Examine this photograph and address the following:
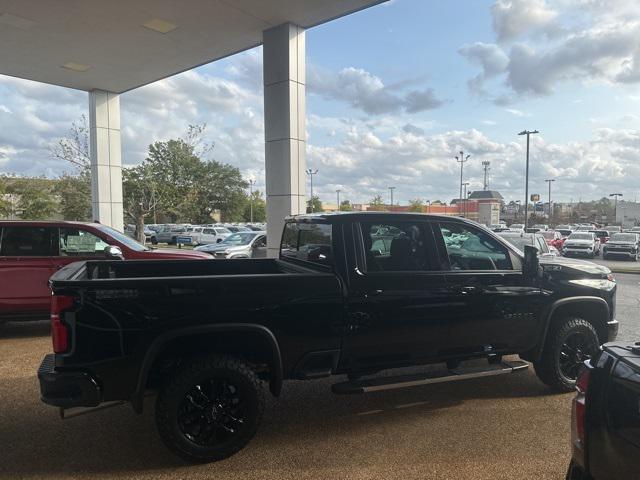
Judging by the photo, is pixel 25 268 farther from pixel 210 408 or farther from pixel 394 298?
pixel 394 298

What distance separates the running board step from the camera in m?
3.91

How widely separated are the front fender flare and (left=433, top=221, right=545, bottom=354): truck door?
1665 mm

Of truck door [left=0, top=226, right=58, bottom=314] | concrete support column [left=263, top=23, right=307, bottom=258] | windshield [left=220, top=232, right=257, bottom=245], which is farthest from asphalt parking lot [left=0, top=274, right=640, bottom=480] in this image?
windshield [left=220, top=232, right=257, bottom=245]

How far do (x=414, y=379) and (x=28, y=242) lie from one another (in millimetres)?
6120

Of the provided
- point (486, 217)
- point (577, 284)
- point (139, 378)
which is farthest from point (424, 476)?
point (486, 217)

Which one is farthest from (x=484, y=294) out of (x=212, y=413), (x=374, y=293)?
(x=212, y=413)

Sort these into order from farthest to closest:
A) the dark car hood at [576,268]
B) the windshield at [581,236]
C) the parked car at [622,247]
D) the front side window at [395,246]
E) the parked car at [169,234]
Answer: the parked car at [169,234] → the windshield at [581,236] → the parked car at [622,247] → the dark car hood at [576,268] → the front side window at [395,246]

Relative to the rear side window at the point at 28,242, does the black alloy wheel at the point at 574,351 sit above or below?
below

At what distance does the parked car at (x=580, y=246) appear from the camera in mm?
27578

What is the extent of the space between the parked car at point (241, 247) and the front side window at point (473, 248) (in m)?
10.4

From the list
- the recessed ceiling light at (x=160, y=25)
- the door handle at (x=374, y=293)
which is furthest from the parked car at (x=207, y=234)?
the door handle at (x=374, y=293)

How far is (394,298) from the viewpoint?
406cm

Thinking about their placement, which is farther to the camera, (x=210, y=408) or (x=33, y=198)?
(x=33, y=198)

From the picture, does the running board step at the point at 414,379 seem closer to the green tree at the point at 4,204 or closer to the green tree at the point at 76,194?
the green tree at the point at 76,194
